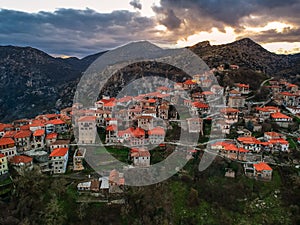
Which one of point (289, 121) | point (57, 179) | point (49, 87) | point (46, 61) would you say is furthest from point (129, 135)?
point (46, 61)

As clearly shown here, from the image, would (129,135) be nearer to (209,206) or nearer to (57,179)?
(57,179)

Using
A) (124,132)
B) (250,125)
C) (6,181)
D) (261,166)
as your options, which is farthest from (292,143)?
(6,181)

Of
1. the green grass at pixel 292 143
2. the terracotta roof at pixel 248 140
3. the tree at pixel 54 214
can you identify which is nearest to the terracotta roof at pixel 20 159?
the tree at pixel 54 214

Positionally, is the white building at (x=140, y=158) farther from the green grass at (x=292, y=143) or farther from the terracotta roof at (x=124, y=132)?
the green grass at (x=292, y=143)

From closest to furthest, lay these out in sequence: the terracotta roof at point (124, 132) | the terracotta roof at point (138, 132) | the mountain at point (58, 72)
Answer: the terracotta roof at point (138, 132), the terracotta roof at point (124, 132), the mountain at point (58, 72)

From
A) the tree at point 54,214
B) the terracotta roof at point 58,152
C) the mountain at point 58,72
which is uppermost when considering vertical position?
the mountain at point 58,72

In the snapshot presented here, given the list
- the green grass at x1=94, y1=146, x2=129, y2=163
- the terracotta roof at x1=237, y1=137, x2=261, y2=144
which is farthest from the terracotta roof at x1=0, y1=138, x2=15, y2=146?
the terracotta roof at x1=237, y1=137, x2=261, y2=144

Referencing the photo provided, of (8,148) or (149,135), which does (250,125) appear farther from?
(8,148)
